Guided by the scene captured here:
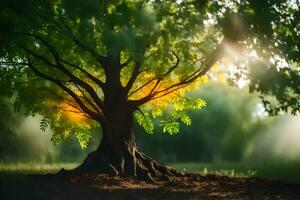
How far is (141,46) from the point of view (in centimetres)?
1236

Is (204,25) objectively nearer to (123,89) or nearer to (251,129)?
(123,89)

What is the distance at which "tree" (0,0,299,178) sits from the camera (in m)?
12.9

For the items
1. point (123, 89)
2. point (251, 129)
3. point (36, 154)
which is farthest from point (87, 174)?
point (251, 129)

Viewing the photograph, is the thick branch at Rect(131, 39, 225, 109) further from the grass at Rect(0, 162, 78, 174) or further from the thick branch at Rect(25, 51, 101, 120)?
the grass at Rect(0, 162, 78, 174)

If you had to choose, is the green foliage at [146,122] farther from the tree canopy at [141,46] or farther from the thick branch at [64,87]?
the thick branch at [64,87]

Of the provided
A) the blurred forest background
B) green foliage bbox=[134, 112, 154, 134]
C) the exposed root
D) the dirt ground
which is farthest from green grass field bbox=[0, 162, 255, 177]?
the blurred forest background

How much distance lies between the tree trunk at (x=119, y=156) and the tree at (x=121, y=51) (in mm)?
35

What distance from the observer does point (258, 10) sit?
14.3 metres

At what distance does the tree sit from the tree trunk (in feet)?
0.12

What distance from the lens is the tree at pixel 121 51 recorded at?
42.5 feet

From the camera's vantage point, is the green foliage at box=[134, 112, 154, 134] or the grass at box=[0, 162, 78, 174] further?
the grass at box=[0, 162, 78, 174]

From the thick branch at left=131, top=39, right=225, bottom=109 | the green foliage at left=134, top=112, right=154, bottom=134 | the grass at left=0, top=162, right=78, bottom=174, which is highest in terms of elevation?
the thick branch at left=131, top=39, right=225, bottom=109

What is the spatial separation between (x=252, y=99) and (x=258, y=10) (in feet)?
97.2

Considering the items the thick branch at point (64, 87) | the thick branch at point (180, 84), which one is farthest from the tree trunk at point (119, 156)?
the thick branch at point (180, 84)
